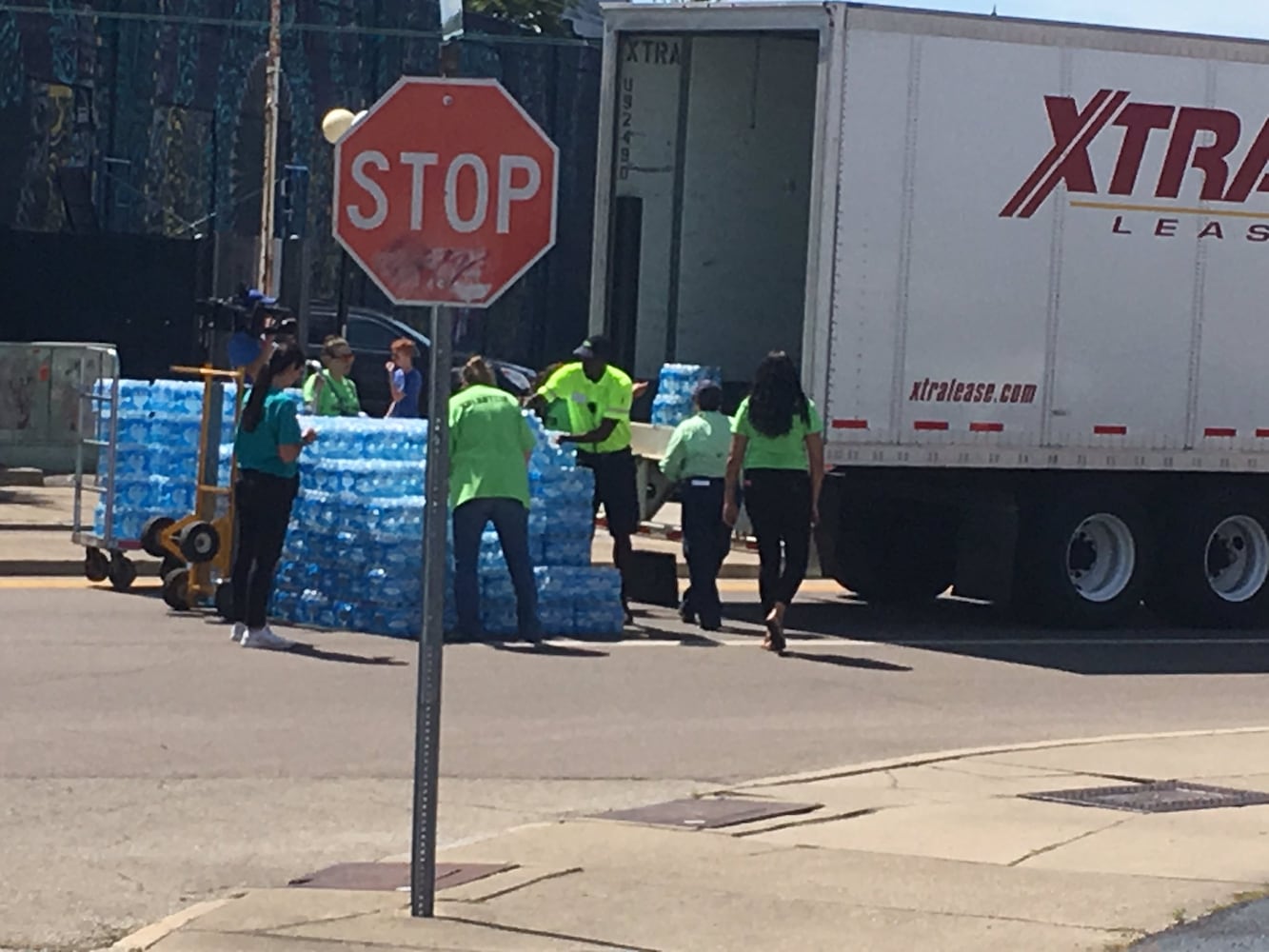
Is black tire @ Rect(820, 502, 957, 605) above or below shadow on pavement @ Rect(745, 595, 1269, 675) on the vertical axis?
above

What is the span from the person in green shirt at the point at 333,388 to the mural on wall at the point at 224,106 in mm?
15489

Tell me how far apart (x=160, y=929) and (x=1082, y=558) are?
11.4 m

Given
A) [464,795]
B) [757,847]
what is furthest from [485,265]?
[464,795]

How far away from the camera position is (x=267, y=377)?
14367 millimetres

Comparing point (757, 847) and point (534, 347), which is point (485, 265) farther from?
point (534, 347)

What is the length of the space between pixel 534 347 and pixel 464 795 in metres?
34.8

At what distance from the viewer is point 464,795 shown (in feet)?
33.9

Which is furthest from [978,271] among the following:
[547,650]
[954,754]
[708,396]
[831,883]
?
[831,883]

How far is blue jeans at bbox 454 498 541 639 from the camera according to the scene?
1505 centimetres

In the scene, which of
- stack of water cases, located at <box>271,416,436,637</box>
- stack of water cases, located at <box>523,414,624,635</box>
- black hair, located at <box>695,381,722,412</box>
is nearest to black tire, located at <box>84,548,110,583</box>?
stack of water cases, located at <box>271,416,436,637</box>

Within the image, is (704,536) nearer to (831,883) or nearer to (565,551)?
(565,551)

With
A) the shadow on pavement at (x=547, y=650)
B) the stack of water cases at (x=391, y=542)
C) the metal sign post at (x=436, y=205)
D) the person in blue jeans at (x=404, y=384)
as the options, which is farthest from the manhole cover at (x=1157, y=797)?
the person in blue jeans at (x=404, y=384)

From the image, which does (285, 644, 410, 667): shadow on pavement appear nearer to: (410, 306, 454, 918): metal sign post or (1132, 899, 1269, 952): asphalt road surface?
(410, 306, 454, 918): metal sign post

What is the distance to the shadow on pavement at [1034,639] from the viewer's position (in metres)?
16.0
